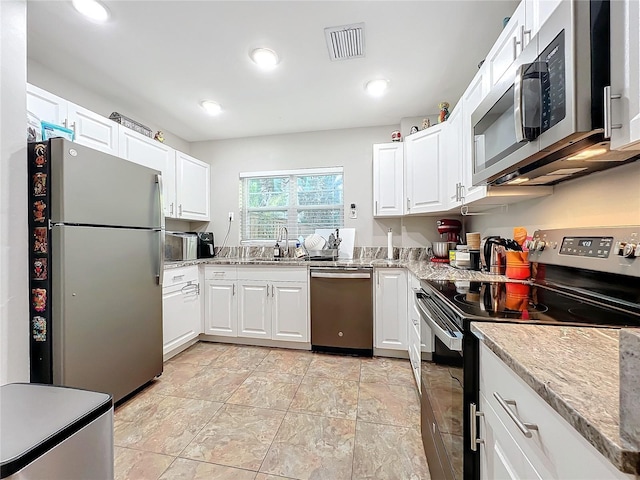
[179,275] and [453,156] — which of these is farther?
[179,275]

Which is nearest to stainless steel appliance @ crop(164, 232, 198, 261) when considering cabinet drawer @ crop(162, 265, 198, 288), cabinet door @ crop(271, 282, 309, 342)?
cabinet drawer @ crop(162, 265, 198, 288)

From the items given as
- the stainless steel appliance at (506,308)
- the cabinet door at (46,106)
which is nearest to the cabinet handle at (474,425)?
the stainless steel appliance at (506,308)

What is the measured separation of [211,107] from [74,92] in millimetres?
1065

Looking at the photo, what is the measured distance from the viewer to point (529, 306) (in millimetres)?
1024

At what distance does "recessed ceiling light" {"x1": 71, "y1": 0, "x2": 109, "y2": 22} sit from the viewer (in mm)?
1565

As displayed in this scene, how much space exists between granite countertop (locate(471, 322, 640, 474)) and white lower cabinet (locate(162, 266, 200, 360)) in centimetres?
249

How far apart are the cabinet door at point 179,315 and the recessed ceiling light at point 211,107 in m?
1.76

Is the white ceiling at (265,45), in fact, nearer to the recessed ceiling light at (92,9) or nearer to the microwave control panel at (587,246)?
the recessed ceiling light at (92,9)

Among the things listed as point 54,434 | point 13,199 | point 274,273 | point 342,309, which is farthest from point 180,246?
point 54,434

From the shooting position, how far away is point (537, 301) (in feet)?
3.63

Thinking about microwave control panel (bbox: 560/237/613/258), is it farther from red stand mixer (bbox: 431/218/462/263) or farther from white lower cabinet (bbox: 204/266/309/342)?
white lower cabinet (bbox: 204/266/309/342)

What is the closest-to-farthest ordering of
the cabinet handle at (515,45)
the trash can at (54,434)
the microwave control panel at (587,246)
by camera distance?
1. the trash can at (54,434)
2. the microwave control panel at (587,246)
3. the cabinet handle at (515,45)

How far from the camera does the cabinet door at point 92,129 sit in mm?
2029

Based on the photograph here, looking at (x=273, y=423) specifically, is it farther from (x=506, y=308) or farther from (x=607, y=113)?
(x=607, y=113)
